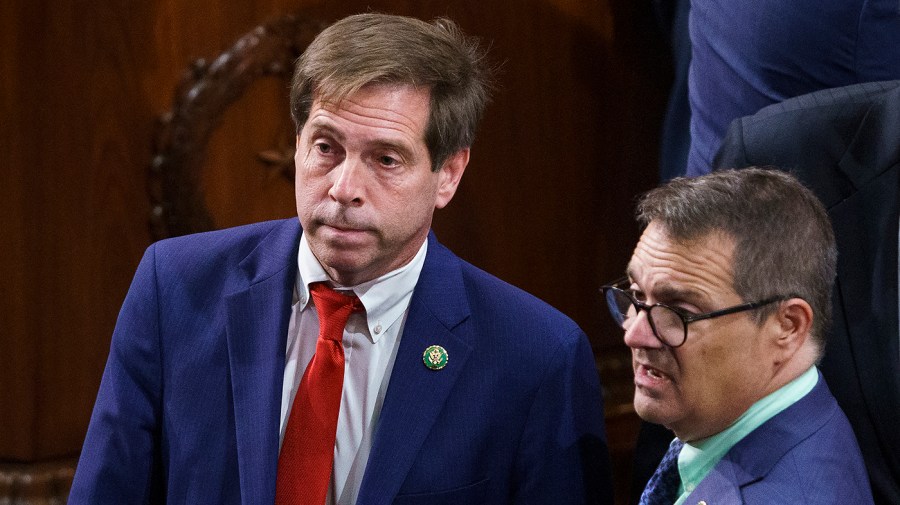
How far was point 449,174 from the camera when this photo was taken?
76.5 inches

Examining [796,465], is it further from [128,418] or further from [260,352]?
[128,418]

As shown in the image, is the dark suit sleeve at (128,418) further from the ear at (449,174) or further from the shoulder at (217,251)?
the ear at (449,174)

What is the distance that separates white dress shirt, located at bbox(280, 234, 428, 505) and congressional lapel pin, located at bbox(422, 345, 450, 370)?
0.20ft

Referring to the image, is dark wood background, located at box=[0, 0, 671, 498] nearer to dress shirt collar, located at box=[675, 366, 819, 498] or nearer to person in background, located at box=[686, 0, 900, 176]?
person in background, located at box=[686, 0, 900, 176]

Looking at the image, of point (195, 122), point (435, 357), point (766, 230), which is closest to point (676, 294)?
point (766, 230)

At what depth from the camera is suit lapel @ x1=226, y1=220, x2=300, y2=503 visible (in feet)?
5.98

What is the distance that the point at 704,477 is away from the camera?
5.76 ft

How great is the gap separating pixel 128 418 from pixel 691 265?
0.86m

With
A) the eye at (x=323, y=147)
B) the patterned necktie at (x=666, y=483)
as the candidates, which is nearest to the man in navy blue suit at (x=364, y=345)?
the eye at (x=323, y=147)

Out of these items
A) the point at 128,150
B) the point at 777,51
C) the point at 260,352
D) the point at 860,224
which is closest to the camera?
the point at 260,352

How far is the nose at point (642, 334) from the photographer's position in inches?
69.3

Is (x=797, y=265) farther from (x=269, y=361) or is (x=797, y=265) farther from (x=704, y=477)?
(x=269, y=361)

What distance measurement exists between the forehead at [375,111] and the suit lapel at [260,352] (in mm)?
259

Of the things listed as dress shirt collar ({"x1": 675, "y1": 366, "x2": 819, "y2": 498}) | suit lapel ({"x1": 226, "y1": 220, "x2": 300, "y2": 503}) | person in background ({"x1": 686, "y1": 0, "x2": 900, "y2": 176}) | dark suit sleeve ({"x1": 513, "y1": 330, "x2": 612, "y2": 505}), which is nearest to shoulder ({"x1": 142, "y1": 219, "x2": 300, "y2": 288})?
suit lapel ({"x1": 226, "y1": 220, "x2": 300, "y2": 503})
